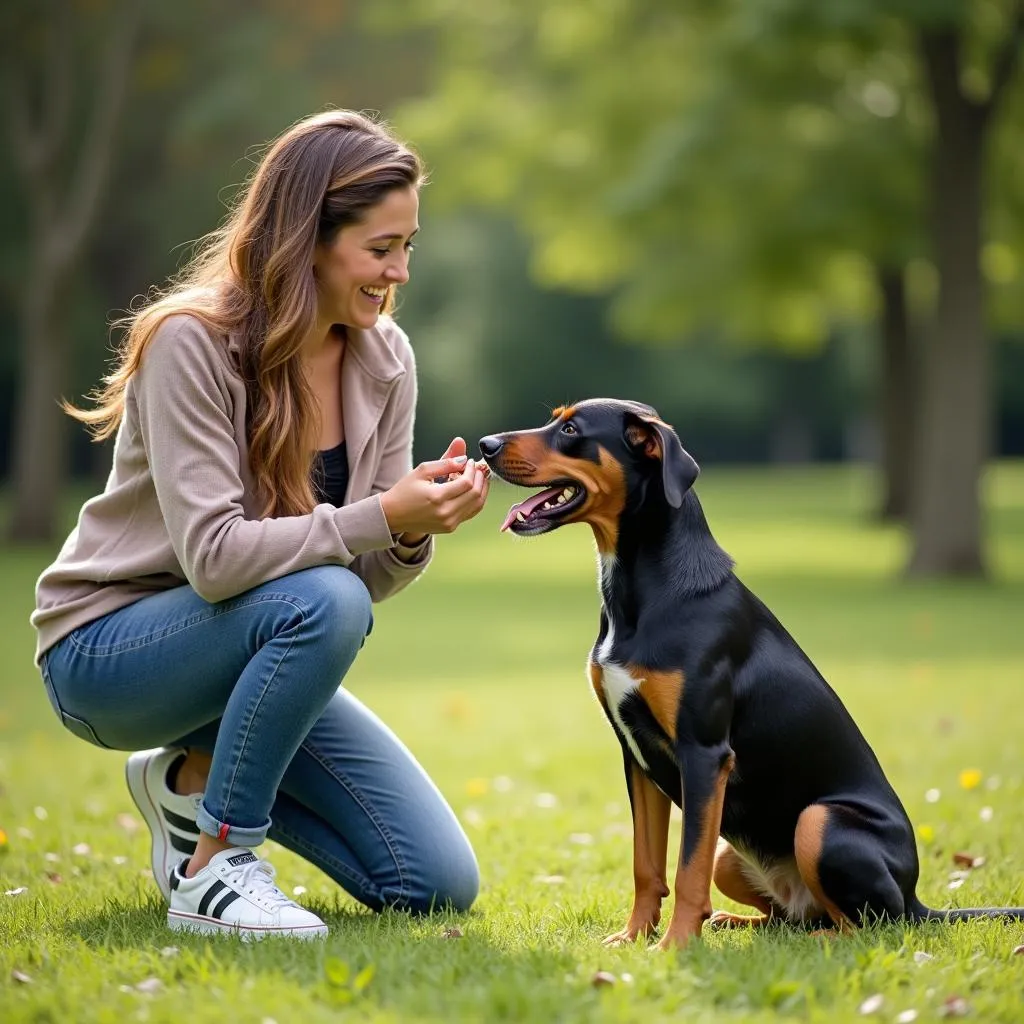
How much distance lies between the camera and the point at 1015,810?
5.49 m

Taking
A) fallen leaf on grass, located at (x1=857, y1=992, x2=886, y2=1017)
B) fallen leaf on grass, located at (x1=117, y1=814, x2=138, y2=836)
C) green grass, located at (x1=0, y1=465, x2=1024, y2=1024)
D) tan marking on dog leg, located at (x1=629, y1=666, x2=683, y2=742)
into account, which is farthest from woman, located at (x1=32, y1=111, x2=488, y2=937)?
fallen leaf on grass, located at (x1=857, y1=992, x2=886, y2=1017)

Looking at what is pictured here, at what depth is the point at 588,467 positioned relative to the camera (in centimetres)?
400

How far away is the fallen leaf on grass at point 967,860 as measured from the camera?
15.7 feet

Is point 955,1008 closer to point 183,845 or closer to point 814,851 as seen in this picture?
point 814,851

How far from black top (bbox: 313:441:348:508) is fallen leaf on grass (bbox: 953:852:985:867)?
2.40 metres

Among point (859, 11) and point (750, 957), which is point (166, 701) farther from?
point (859, 11)

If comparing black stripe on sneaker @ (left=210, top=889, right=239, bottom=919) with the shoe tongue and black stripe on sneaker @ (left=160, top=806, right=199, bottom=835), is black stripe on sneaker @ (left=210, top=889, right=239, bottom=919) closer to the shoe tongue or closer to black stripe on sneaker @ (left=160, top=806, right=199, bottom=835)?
the shoe tongue

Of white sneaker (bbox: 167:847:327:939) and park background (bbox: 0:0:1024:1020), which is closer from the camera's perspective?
park background (bbox: 0:0:1024:1020)

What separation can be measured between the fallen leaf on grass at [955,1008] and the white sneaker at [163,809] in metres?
2.12

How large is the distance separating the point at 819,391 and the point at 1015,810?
137ft

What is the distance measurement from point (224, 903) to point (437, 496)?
1.23m

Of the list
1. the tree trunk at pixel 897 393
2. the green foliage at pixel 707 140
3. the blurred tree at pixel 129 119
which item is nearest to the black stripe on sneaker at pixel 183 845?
the green foliage at pixel 707 140

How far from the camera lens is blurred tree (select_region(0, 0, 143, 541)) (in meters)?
22.0

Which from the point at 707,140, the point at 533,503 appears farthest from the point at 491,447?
the point at 707,140
